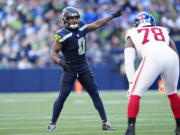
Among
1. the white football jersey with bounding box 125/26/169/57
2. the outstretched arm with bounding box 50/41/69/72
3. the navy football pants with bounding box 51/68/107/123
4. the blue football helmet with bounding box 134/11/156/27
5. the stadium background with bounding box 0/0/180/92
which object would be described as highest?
the blue football helmet with bounding box 134/11/156/27

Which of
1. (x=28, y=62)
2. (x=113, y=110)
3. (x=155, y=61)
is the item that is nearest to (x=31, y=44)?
(x=28, y=62)

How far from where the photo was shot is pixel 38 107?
1151 cm

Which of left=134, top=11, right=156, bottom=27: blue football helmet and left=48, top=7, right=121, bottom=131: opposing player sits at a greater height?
left=134, top=11, right=156, bottom=27: blue football helmet

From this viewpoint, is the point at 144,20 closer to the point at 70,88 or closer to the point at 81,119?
the point at 70,88

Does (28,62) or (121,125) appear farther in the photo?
(28,62)

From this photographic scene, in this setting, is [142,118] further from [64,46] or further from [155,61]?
[155,61]

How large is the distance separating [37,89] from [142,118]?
28.9ft

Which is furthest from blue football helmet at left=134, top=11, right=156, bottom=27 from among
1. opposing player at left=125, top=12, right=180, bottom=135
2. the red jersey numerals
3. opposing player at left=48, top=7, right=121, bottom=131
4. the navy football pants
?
the navy football pants

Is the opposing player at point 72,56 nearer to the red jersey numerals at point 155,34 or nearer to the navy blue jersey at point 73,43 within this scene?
the navy blue jersey at point 73,43

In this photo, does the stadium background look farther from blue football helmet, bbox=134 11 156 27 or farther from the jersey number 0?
blue football helmet, bbox=134 11 156 27

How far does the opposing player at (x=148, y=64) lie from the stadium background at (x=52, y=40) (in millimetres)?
10376

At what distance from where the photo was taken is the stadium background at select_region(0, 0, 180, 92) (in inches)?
662

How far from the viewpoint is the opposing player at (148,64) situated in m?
5.83

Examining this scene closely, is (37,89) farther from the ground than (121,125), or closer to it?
closer to it
